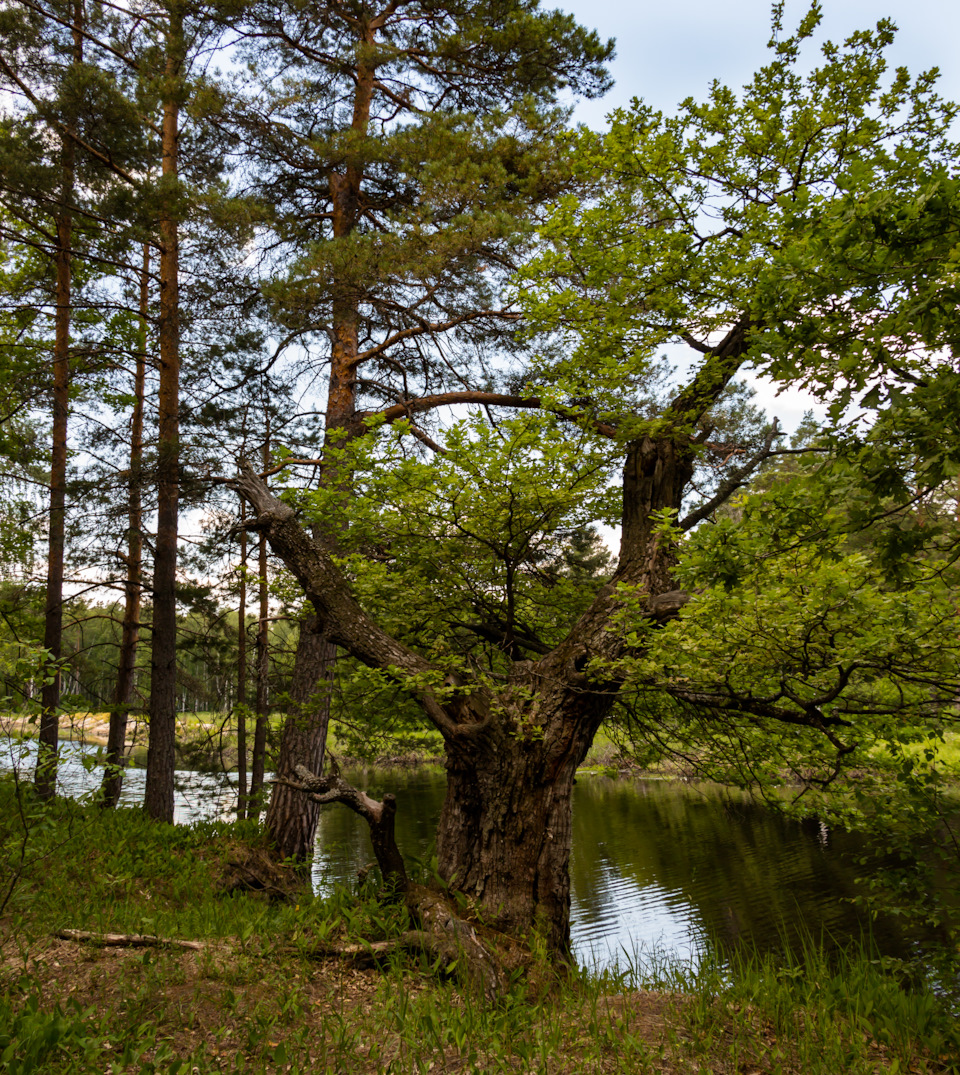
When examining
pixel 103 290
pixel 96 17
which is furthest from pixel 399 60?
pixel 103 290

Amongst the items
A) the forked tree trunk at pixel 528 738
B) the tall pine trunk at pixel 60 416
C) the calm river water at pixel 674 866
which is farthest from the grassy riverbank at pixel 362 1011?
the tall pine trunk at pixel 60 416

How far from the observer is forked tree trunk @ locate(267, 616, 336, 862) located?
827 centimetres

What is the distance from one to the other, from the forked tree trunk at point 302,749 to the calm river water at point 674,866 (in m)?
0.62

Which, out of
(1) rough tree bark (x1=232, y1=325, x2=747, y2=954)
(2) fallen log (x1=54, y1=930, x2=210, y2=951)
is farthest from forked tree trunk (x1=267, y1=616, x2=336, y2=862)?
(2) fallen log (x1=54, y1=930, x2=210, y2=951)

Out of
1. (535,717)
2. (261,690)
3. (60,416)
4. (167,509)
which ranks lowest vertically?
(261,690)

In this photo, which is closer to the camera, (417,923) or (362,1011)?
(362,1011)

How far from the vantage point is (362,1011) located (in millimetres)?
4180

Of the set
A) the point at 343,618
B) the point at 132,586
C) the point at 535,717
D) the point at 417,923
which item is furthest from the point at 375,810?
the point at 132,586

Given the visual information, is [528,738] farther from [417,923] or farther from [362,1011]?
[362,1011]

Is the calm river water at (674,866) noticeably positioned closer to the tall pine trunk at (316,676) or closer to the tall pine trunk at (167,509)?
the tall pine trunk at (316,676)

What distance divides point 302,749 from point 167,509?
3946mm

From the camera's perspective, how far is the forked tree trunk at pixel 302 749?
27.1 feet

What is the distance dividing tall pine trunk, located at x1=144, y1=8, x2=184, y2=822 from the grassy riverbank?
12.6 ft

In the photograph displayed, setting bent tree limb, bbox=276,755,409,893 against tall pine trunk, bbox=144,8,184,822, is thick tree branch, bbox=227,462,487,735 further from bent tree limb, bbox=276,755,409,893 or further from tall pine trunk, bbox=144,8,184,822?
tall pine trunk, bbox=144,8,184,822
